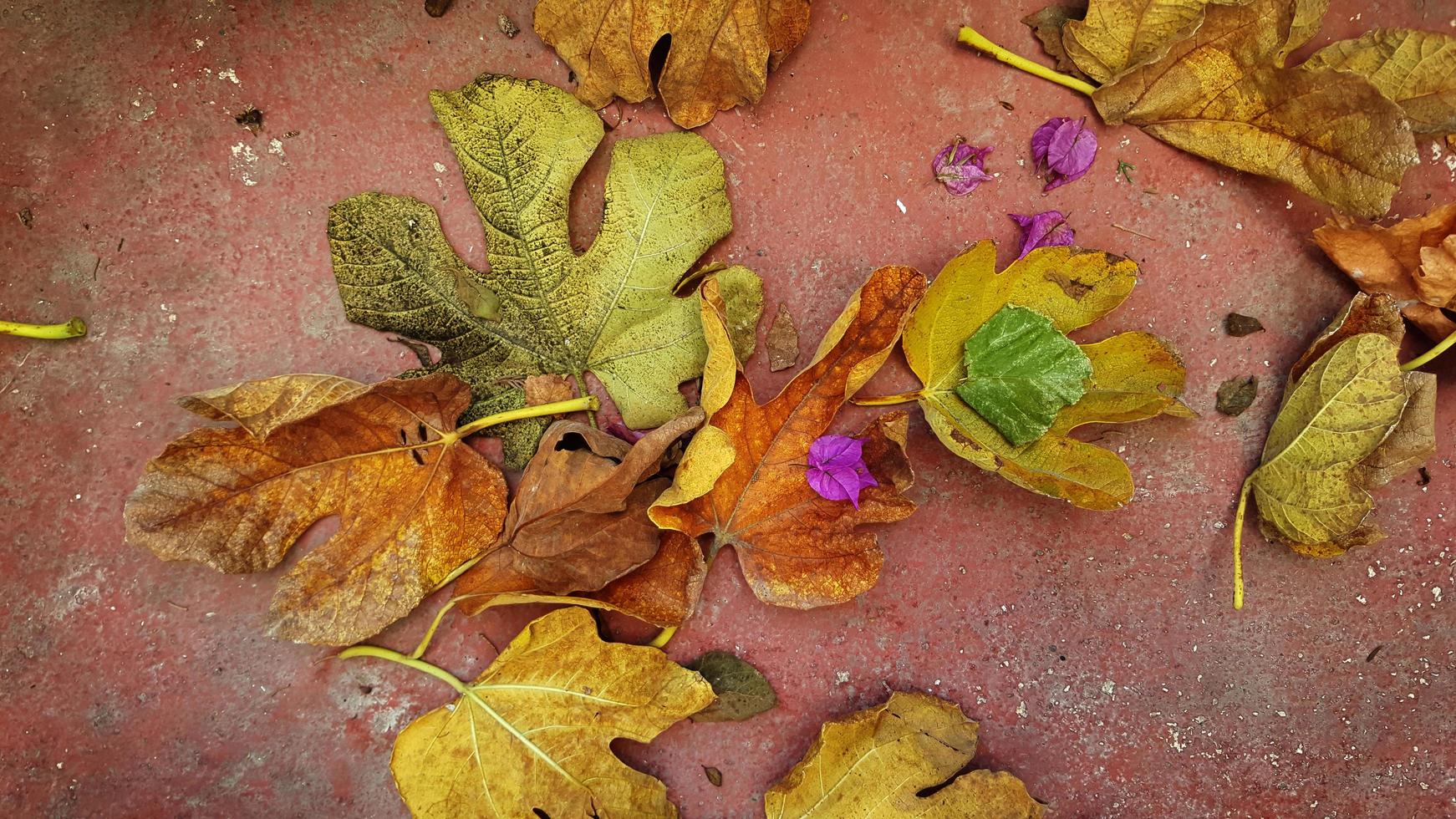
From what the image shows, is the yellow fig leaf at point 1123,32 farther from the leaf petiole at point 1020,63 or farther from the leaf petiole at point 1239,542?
the leaf petiole at point 1239,542

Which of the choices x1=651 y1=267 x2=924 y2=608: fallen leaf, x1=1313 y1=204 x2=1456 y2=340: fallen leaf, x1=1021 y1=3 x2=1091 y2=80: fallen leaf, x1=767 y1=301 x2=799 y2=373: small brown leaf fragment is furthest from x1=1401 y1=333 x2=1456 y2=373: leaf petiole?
x1=767 y1=301 x2=799 y2=373: small brown leaf fragment

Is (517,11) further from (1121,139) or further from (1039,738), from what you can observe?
(1039,738)

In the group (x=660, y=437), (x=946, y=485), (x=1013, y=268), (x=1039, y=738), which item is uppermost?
(x=1013, y=268)

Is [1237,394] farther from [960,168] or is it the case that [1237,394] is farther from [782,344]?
[782,344]

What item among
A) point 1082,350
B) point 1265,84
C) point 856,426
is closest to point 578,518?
point 856,426

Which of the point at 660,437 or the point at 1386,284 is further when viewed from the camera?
the point at 1386,284

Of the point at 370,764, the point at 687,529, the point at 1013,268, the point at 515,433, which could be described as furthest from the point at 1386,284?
the point at 370,764

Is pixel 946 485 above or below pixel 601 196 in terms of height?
below

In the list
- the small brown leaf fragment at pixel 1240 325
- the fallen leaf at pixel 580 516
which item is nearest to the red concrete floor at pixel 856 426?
the small brown leaf fragment at pixel 1240 325
